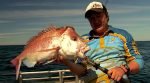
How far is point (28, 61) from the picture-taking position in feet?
14.0

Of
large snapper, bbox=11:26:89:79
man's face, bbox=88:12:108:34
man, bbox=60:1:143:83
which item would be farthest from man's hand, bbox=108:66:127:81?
man's face, bbox=88:12:108:34

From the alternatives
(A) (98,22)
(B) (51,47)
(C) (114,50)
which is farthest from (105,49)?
(B) (51,47)

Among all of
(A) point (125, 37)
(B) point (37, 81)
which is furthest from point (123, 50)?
(B) point (37, 81)

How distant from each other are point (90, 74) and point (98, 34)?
74 centimetres

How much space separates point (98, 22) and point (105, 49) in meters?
0.49

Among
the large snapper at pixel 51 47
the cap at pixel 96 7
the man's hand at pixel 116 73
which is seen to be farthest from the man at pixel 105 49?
the large snapper at pixel 51 47

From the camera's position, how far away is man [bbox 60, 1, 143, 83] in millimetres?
5250

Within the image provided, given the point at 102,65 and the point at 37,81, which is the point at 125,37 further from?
the point at 37,81

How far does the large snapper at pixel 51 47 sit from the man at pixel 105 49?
36.5 inches

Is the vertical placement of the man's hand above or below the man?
below

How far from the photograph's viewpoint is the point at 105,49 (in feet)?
17.5

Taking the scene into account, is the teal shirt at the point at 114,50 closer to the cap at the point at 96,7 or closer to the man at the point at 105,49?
the man at the point at 105,49

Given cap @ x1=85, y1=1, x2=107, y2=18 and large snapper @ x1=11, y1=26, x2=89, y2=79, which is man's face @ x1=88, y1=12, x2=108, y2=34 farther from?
large snapper @ x1=11, y1=26, x2=89, y2=79

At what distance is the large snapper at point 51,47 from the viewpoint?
4152mm
